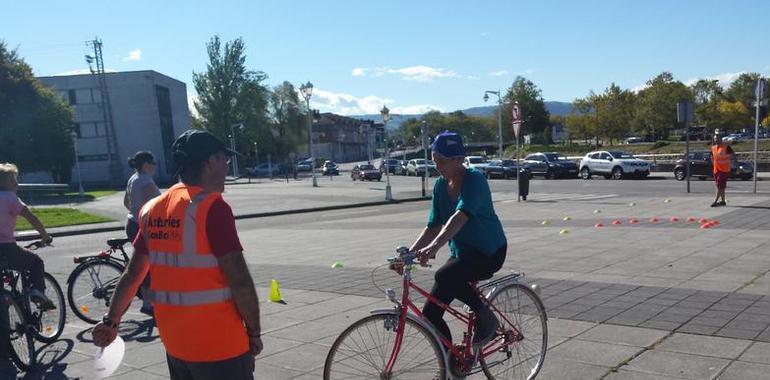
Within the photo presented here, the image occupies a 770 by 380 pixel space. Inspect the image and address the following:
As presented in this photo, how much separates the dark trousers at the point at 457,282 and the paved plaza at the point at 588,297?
499 mm

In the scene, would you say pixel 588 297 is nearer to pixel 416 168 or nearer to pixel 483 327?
pixel 483 327

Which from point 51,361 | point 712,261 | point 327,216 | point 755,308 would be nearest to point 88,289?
point 51,361

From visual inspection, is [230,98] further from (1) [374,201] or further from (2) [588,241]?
(2) [588,241]

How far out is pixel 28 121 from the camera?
162 ft

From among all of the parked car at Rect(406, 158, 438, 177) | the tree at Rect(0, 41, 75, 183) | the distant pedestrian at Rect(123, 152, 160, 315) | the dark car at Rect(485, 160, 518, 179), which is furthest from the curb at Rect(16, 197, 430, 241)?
the tree at Rect(0, 41, 75, 183)

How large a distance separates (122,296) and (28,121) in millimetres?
53557

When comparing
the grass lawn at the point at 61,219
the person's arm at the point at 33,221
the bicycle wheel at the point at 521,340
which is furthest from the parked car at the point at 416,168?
the bicycle wheel at the point at 521,340

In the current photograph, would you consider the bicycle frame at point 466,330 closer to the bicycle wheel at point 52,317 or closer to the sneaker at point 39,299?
the sneaker at point 39,299

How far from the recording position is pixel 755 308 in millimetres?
5766

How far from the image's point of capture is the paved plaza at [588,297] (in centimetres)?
468

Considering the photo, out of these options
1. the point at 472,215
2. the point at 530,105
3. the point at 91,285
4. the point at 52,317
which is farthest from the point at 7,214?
the point at 530,105

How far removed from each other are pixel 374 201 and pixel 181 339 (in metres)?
23.5

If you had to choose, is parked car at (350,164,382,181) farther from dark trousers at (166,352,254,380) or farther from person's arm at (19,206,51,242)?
dark trousers at (166,352,254,380)

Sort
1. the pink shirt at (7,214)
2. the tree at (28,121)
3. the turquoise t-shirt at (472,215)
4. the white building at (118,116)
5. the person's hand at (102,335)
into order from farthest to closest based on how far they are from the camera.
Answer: the white building at (118,116) < the tree at (28,121) < the pink shirt at (7,214) < the turquoise t-shirt at (472,215) < the person's hand at (102,335)
